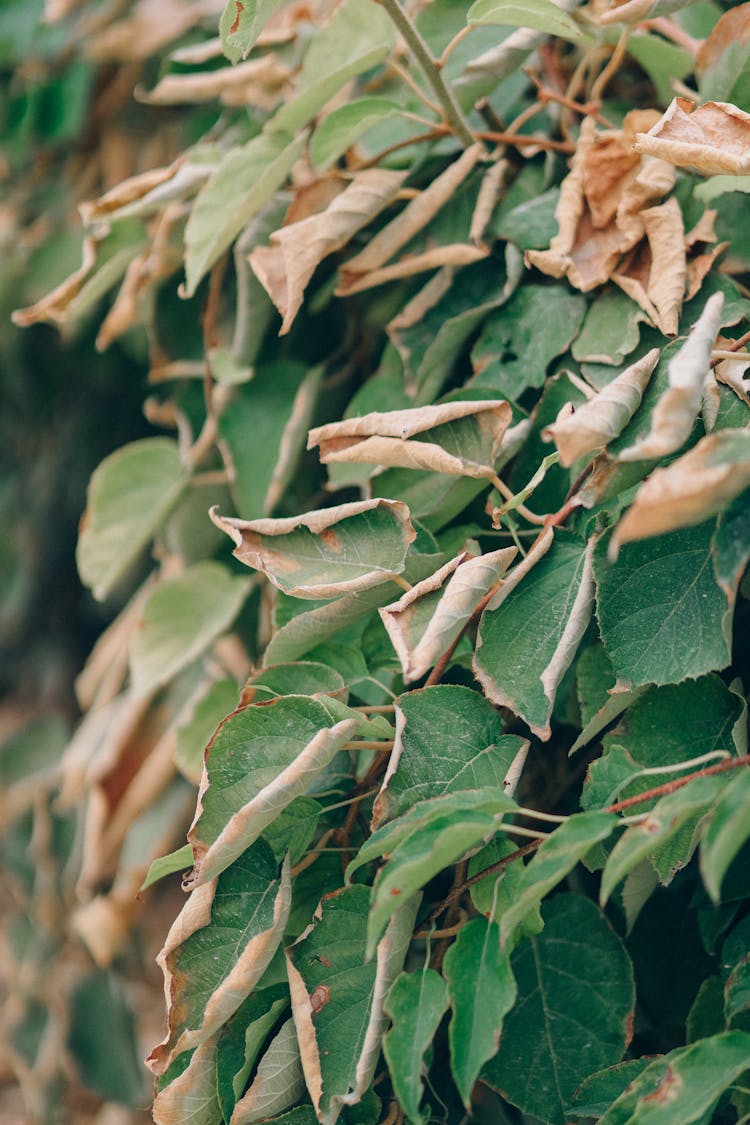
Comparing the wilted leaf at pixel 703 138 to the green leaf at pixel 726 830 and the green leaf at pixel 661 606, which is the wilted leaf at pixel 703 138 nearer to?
the green leaf at pixel 661 606

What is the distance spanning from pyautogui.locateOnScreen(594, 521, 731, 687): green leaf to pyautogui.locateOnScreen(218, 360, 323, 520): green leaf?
30 centimetres

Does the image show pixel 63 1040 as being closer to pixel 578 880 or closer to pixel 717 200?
pixel 578 880

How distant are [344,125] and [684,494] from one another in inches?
16.1

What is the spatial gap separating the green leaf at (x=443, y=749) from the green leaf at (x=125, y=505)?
363mm

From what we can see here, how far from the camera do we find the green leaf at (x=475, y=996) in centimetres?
39

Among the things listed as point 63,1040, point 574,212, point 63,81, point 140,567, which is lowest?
point 63,1040

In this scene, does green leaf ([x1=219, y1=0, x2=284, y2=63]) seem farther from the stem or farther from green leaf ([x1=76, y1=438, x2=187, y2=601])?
green leaf ([x1=76, y1=438, x2=187, y2=601])

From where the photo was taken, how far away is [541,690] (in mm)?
466

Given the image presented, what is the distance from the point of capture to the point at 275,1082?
0.48 meters

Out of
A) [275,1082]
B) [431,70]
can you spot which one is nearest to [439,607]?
[275,1082]

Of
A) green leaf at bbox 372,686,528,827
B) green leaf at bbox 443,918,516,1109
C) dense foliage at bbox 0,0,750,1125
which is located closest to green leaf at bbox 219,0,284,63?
dense foliage at bbox 0,0,750,1125

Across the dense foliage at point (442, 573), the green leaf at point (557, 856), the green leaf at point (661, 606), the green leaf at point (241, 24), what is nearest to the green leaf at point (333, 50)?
the dense foliage at point (442, 573)

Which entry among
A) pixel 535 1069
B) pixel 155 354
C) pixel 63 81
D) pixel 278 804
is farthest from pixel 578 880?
pixel 63 81

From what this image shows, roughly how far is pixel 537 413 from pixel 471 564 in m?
0.15
